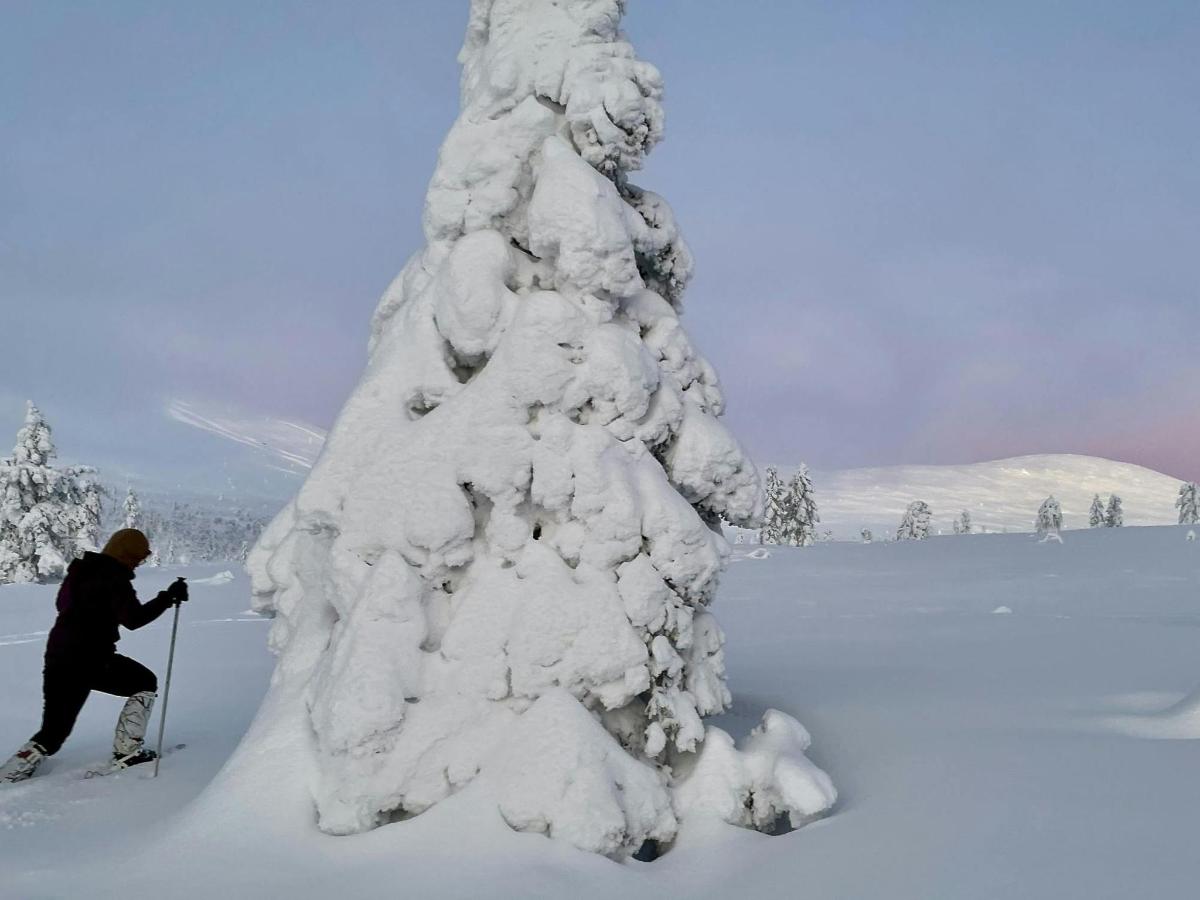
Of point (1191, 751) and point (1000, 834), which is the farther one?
point (1191, 751)

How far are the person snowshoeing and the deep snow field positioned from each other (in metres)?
0.26

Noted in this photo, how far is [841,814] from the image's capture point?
438 centimetres

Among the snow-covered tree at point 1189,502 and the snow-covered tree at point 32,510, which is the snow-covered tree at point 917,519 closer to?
the snow-covered tree at point 1189,502

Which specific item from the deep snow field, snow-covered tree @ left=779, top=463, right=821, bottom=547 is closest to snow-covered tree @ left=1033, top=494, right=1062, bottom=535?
snow-covered tree @ left=779, top=463, right=821, bottom=547

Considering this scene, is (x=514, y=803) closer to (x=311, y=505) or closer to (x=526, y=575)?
(x=526, y=575)

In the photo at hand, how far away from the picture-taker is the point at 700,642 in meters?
5.33

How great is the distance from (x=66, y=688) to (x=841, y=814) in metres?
5.37

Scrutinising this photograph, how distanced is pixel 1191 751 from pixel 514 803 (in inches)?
148

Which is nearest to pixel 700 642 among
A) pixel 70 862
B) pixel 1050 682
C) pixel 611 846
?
pixel 611 846

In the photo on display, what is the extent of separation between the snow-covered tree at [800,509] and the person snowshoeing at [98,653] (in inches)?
2085

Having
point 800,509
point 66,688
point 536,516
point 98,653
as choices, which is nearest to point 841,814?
point 536,516

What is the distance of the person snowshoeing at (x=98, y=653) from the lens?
20.0 ft

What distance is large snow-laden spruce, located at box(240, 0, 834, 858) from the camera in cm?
444

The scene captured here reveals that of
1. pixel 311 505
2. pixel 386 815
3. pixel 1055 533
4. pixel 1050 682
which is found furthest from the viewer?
pixel 1055 533
